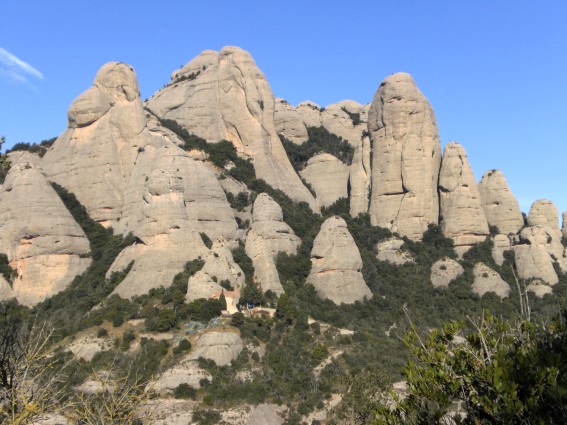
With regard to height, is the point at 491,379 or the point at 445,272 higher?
the point at 445,272

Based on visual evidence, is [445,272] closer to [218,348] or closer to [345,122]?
[218,348]

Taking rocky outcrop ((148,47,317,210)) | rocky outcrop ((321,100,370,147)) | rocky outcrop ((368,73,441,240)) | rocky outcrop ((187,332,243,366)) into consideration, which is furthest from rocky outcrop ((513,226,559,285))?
rocky outcrop ((321,100,370,147))

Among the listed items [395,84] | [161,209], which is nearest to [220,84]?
[395,84]

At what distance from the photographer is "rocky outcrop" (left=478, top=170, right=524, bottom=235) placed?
72250 millimetres

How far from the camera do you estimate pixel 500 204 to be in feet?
239

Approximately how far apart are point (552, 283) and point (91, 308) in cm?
4191

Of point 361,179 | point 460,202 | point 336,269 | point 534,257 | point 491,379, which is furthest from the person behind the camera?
point 361,179

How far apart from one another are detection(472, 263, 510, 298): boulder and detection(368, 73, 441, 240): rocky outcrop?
9.32 m

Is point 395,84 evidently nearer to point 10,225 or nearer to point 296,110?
point 296,110

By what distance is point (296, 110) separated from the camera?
98.4 metres

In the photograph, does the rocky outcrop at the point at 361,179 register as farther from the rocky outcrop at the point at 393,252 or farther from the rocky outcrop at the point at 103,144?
the rocky outcrop at the point at 103,144

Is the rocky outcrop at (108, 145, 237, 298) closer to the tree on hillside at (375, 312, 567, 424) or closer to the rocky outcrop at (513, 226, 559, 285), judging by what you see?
the rocky outcrop at (513, 226, 559, 285)

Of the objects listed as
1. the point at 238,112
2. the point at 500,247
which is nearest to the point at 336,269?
the point at 500,247

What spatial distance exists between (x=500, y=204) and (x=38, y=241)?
153 feet
